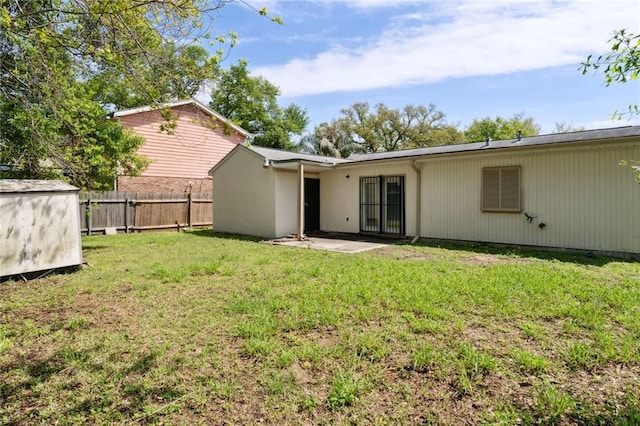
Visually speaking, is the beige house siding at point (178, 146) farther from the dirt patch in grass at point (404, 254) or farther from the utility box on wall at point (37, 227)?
the dirt patch in grass at point (404, 254)

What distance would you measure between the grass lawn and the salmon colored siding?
11065 mm

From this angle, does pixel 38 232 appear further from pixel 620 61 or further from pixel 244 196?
pixel 620 61

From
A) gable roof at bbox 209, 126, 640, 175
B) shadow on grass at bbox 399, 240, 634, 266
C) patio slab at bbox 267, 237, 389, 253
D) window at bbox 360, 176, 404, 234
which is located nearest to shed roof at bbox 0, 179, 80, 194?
gable roof at bbox 209, 126, 640, 175

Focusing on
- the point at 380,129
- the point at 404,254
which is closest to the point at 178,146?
the point at 404,254

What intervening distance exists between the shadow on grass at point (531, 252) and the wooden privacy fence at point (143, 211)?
958cm

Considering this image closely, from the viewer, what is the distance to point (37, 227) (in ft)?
20.2

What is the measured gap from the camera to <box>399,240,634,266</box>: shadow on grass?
7.43 m

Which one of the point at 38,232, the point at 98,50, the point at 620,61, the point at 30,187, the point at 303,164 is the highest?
the point at 98,50

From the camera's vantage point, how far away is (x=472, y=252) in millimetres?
8516

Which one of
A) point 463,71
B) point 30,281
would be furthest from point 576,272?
point 463,71

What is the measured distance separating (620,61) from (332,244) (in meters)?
8.26

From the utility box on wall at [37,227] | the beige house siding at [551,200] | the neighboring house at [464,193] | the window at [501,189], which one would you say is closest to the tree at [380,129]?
the neighboring house at [464,193]

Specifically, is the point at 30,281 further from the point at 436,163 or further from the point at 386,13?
the point at 436,163

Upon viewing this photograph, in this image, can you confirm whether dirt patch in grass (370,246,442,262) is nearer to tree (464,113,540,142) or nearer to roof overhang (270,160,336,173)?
roof overhang (270,160,336,173)
